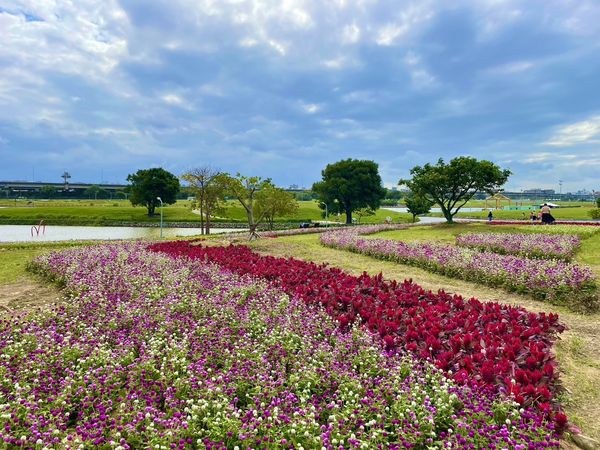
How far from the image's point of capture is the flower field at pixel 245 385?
149 inches

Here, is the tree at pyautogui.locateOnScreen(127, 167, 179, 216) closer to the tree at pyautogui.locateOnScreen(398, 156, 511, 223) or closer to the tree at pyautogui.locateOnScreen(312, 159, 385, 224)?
the tree at pyautogui.locateOnScreen(312, 159, 385, 224)

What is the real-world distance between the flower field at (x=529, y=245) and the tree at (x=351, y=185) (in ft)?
151

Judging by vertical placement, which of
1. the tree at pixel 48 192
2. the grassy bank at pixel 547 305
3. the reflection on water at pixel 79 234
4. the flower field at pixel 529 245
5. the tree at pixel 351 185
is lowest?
the reflection on water at pixel 79 234

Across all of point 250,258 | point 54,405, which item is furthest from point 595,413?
point 250,258

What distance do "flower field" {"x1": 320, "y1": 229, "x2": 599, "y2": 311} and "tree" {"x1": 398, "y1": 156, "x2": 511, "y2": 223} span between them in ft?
76.9

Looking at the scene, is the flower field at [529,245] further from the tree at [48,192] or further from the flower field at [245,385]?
the tree at [48,192]

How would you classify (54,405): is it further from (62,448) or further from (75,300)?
(75,300)

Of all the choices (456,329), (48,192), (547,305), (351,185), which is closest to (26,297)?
(456,329)

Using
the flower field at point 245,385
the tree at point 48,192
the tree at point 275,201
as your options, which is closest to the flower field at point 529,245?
the flower field at point 245,385

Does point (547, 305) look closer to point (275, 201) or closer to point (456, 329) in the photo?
point (456, 329)

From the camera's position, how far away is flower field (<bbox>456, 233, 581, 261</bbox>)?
16.1 meters

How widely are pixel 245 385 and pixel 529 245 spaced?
16935 mm

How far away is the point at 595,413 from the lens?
4926 mm

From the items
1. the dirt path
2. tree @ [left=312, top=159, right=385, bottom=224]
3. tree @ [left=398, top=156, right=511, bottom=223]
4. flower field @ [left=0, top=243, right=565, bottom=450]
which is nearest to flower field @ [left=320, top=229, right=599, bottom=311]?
flower field @ [left=0, top=243, right=565, bottom=450]
